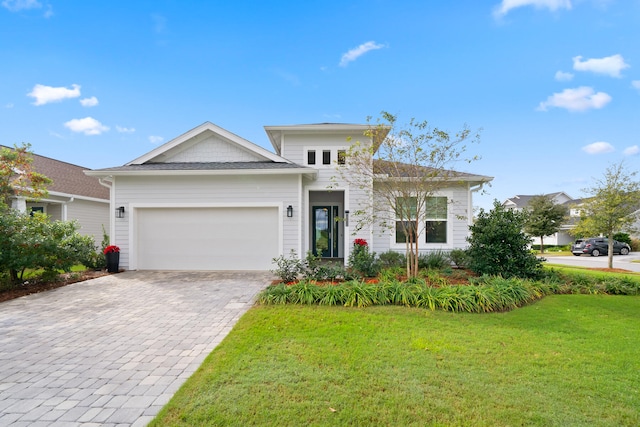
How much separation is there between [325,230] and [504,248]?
6818mm

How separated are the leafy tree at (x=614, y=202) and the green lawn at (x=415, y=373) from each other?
36.7ft

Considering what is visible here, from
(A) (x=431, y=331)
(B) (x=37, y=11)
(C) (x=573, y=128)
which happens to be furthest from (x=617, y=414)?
(B) (x=37, y=11)

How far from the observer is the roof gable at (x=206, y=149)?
10695 millimetres

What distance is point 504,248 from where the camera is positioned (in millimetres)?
8266

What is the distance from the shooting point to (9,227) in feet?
24.3

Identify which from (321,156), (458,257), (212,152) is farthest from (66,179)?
(458,257)

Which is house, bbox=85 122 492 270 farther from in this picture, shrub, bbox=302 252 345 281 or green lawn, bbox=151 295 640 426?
green lawn, bbox=151 295 640 426

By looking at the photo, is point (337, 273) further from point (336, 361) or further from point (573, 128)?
point (573, 128)

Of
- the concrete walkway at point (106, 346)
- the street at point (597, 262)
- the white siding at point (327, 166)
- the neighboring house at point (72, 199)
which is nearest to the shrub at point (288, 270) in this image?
the concrete walkway at point (106, 346)

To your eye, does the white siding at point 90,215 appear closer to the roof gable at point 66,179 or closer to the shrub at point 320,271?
the roof gable at point 66,179

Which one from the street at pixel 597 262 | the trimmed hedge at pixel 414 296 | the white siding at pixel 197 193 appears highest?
the white siding at pixel 197 193

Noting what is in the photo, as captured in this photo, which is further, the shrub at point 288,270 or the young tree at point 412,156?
the shrub at point 288,270

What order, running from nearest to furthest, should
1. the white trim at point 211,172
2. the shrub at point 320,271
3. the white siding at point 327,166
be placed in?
the shrub at point 320,271
the white trim at point 211,172
the white siding at point 327,166

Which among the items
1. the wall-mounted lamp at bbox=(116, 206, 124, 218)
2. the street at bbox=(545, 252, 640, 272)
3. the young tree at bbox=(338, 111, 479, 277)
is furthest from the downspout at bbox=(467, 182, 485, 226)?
the wall-mounted lamp at bbox=(116, 206, 124, 218)
